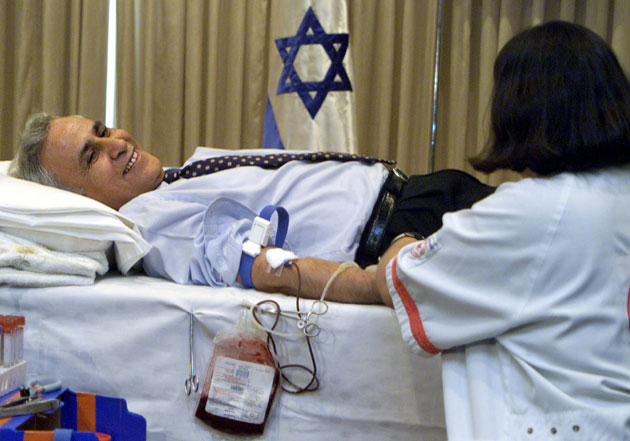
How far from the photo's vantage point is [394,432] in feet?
3.73

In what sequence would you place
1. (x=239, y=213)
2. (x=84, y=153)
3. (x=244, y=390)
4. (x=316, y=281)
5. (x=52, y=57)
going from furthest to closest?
1. (x=52, y=57)
2. (x=84, y=153)
3. (x=239, y=213)
4. (x=316, y=281)
5. (x=244, y=390)

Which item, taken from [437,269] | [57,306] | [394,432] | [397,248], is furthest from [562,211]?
[57,306]

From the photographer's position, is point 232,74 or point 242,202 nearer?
point 242,202

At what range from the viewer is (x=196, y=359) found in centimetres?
119

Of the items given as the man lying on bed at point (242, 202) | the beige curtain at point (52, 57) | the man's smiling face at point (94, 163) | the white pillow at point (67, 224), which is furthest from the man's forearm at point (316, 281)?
the beige curtain at point (52, 57)

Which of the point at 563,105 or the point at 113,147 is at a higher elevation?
the point at 563,105

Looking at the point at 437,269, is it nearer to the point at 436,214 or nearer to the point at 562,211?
the point at 562,211

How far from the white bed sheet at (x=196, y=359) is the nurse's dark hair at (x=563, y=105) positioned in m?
0.41

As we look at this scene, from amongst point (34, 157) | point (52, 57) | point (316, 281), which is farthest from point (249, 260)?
point (52, 57)

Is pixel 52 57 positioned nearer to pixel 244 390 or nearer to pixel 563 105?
pixel 244 390

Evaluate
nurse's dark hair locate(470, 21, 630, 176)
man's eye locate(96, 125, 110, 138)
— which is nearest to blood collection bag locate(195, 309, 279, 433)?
nurse's dark hair locate(470, 21, 630, 176)

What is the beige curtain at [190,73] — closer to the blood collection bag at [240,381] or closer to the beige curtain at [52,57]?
the beige curtain at [52,57]

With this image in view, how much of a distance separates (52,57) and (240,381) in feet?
7.41

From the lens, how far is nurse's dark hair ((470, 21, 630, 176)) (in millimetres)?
861
